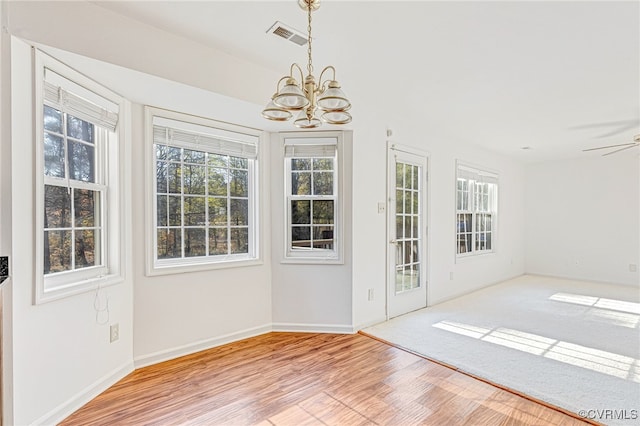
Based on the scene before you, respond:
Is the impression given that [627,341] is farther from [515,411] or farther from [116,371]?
[116,371]

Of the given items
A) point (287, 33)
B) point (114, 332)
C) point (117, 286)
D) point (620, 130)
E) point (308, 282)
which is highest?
point (287, 33)

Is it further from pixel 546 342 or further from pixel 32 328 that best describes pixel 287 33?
pixel 546 342

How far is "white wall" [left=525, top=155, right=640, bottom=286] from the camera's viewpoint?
584 centimetres

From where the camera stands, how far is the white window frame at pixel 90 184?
187cm

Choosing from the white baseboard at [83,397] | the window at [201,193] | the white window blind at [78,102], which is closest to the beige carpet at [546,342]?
the window at [201,193]

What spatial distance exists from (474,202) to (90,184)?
545cm

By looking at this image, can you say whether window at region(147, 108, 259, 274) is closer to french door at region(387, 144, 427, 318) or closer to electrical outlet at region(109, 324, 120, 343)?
electrical outlet at region(109, 324, 120, 343)

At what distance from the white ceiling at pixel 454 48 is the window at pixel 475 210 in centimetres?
158

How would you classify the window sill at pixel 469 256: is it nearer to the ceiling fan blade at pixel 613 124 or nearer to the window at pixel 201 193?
the ceiling fan blade at pixel 613 124

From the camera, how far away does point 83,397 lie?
2.15m

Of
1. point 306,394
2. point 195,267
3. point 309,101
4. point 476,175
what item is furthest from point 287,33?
point 476,175

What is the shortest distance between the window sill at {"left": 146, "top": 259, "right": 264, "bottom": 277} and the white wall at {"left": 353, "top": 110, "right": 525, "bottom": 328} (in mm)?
1165

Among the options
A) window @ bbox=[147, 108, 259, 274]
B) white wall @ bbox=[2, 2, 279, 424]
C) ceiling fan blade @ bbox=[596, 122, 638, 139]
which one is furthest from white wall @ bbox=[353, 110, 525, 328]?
ceiling fan blade @ bbox=[596, 122, 638, 139]

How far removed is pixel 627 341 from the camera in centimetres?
318
